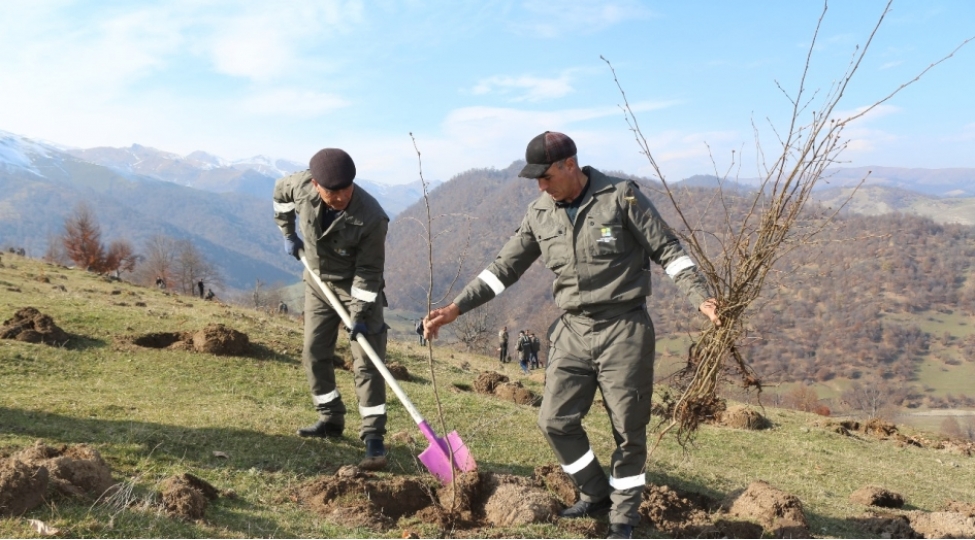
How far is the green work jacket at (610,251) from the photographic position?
445 cm

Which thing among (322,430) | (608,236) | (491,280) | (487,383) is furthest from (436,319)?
(487,383)

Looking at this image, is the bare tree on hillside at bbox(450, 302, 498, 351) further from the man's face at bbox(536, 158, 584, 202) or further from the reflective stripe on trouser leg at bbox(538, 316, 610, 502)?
the man's face at bbox(536, 158, 584, 202)

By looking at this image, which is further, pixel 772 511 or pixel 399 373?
pixel 399 373

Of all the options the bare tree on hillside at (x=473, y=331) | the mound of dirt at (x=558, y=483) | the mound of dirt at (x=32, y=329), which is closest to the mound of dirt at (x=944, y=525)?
the mound of dirt at (x=558, y=483)

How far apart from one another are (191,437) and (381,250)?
227 cm

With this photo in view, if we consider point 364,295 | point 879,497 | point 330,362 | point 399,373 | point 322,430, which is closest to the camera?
point 364,295

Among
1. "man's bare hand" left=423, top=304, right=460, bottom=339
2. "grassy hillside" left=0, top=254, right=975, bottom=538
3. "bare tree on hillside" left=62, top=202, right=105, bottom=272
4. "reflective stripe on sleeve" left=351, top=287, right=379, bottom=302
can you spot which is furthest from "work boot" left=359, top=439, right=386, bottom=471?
"bare tree on hillside" left=62, top=202, right=105, bottom=272

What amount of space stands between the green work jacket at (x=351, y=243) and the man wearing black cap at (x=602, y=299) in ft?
3.86

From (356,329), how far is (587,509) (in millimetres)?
2219

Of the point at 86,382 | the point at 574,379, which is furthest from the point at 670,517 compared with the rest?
the point at 86,382

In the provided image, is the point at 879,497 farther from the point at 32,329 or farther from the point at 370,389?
the point at 32,329

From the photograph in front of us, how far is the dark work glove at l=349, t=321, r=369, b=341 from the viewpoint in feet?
18.2

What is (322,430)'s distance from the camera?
6383 millimetres

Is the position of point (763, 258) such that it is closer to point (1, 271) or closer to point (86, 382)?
point (86, 382)
